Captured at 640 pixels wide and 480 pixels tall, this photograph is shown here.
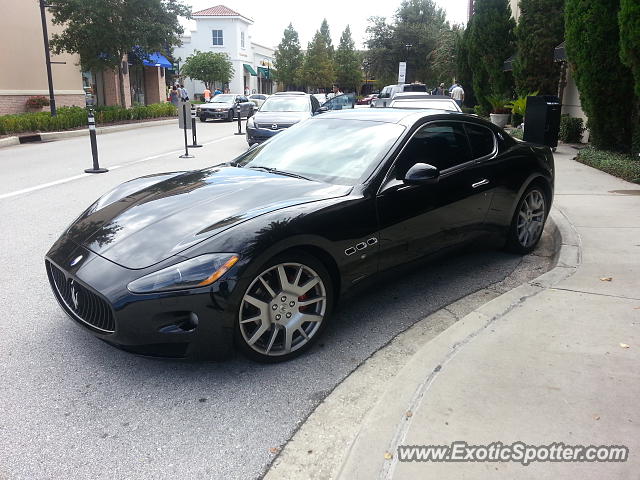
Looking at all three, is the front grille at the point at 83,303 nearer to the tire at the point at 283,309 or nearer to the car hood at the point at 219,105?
the tire at the point at 283,309

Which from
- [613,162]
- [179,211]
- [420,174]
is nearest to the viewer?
[179,211]

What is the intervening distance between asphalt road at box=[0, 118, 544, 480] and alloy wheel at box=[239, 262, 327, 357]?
157 millimetres

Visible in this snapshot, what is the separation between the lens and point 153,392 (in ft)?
9.87

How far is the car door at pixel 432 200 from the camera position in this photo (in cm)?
383

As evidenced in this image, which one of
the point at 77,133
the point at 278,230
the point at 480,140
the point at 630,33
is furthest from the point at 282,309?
the point at 77,133

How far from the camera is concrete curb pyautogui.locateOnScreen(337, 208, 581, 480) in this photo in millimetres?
2314

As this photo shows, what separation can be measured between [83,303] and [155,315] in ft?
1.87

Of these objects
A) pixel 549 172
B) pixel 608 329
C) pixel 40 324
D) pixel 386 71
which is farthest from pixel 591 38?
pixel 386 71

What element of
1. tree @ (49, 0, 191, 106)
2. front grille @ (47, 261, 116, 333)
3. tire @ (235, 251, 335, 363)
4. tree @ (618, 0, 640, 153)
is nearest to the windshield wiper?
tire @ (235, 251, 335, 363)

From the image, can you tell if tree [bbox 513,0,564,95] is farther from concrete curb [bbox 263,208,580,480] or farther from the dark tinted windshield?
the dark tinted windshield

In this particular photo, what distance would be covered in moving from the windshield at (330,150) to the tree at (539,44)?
1441 cm

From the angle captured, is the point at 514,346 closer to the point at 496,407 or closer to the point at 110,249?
the point at 496,407

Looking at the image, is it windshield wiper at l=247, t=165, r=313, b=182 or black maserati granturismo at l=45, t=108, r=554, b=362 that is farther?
windshield wiper at l=247, t=165, r=313, b=182

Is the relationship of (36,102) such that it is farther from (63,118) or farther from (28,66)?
(63,118)
